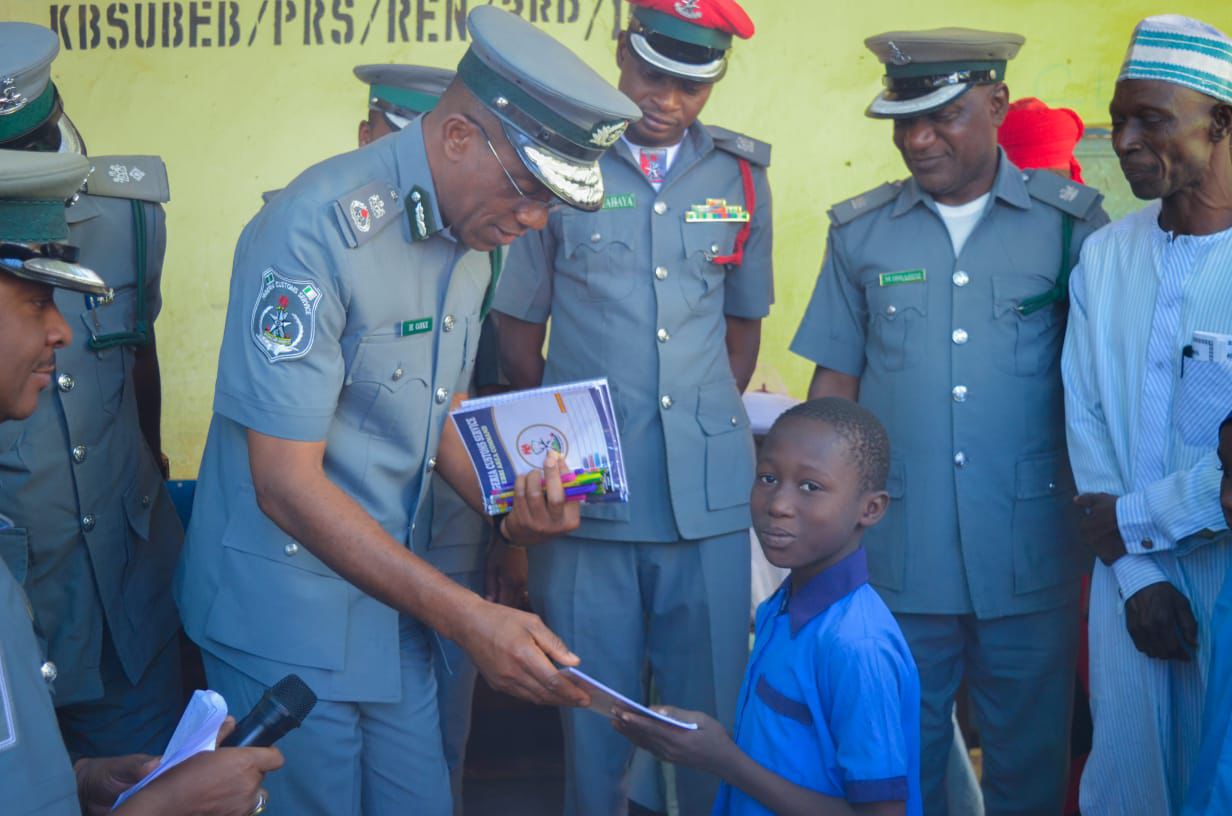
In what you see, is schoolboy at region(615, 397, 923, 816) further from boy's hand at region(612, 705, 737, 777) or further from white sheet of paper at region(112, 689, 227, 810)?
white sheet of paper at region(112, 689, 227, 810)

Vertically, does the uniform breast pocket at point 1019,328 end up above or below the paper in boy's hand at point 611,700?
above

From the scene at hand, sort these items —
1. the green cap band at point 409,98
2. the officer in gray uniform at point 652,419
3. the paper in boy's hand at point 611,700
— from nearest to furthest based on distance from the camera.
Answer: the paper in boy's hand at point 611,700, the officer in gray uniform at point 652,419, the green cap band at point 409,98

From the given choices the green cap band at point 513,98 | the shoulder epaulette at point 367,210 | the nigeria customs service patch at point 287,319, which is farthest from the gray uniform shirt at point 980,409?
the nigeria customs service patch at point 287,319

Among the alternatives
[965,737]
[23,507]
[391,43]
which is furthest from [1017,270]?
[391,43]

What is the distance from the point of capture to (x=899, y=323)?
345cm

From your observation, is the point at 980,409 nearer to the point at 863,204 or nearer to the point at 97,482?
the point at 863,204

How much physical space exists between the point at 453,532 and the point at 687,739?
126 cm

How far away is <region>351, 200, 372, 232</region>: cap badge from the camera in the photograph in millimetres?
2533

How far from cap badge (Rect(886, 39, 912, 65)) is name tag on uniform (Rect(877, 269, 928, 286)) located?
0.51 m

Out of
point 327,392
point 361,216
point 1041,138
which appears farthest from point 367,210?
point 1041,138

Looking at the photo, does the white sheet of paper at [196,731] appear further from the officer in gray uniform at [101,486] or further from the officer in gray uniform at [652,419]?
the officer in gray uniform at [652,419]

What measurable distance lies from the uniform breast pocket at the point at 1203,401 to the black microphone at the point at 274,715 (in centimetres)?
194

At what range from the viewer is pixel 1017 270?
3.38 meters

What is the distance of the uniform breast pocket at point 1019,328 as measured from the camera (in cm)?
336
